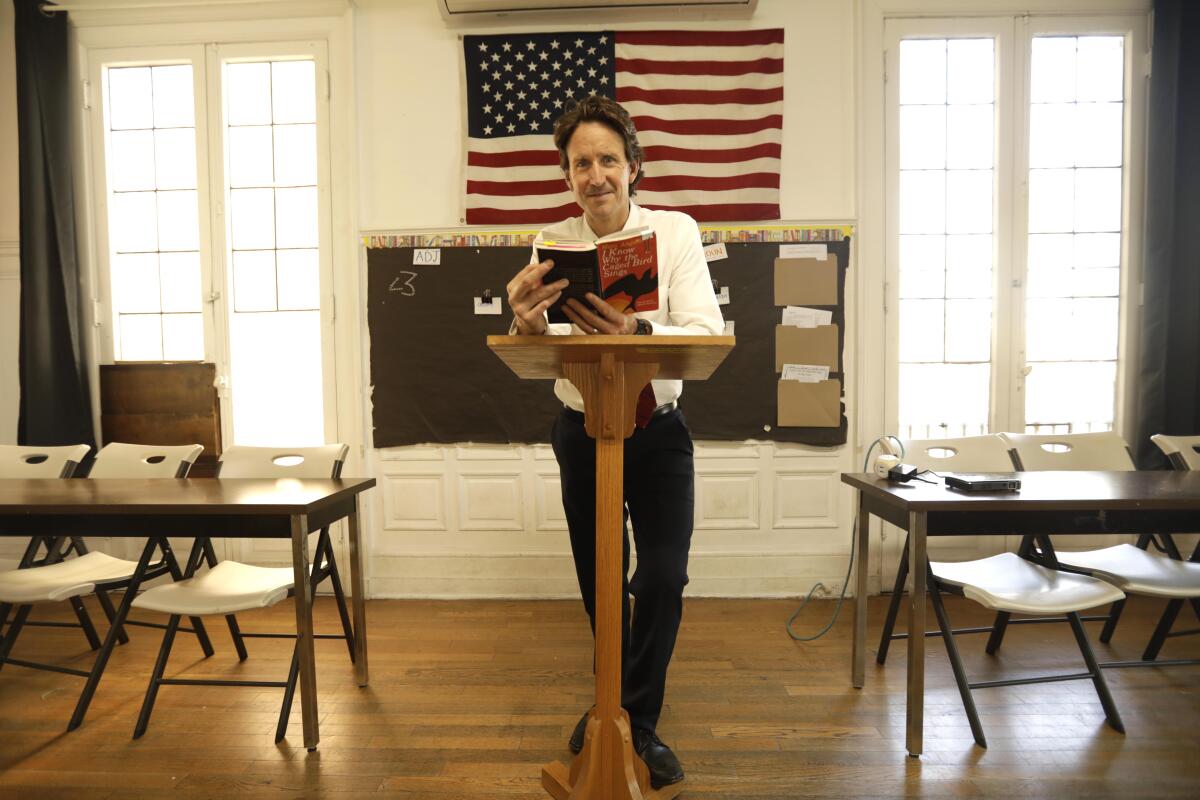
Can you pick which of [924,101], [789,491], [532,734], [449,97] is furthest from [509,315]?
[924,101]

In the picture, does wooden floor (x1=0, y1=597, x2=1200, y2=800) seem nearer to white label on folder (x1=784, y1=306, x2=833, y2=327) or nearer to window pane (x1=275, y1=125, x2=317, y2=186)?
white label on folder (x1=784, y1=306, x2=833, y2=327)

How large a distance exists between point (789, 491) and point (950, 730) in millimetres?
1656

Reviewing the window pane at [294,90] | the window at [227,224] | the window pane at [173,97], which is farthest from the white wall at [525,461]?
the window pane at [173,97]

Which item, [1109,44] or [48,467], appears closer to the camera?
[48,467]

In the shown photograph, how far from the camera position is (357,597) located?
2.59m

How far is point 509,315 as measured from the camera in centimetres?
380

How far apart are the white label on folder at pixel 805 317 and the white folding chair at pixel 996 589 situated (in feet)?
3.76

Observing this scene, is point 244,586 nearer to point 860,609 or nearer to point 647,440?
point 647,440

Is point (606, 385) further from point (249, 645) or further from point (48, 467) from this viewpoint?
point (48, 467)

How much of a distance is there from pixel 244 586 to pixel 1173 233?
16.0ft

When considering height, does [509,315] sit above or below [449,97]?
below

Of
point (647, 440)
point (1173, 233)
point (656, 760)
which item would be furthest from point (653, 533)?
point (1173, 233)

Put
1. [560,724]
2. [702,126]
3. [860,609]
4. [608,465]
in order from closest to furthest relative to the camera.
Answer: [608,465] → [560,724] → [860,609] → [702,126]

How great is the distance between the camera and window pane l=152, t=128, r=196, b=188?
13.1 ft
